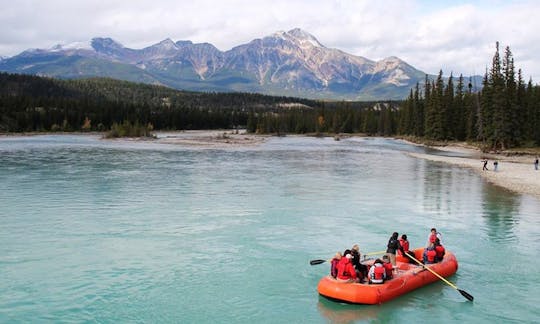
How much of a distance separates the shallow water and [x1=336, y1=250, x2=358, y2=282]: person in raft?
1.07m

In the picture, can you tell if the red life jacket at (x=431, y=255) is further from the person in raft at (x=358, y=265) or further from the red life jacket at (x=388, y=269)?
the person in raft at (x=358, y=265)

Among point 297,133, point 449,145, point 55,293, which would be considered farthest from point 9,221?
point 297,133

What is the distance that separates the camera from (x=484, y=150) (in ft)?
313

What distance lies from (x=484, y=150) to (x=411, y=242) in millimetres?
72760

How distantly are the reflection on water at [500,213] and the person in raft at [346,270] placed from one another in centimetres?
1388

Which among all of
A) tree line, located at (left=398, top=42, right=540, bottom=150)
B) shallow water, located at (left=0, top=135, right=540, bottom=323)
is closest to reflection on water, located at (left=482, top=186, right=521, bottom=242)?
shallow water, located at (left=0, top=135, right=540, bottom=323)

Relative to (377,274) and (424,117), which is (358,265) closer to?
(377,274)

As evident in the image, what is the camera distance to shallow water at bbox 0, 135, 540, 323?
20.2 m

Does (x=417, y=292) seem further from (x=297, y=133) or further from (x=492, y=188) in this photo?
(x=297, y=133)

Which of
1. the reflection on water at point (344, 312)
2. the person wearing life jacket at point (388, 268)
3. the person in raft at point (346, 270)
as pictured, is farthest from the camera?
the person wearing life jacket at point (388, 268)

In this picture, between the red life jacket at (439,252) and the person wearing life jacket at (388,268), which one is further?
the red life jacket at (439,252)

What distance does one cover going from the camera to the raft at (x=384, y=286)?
2005 centimetres

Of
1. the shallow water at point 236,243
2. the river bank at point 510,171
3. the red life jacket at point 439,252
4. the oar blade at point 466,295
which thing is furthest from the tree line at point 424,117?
the oar blade at point 466,295

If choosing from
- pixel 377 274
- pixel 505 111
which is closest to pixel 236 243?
pixel 377 274
